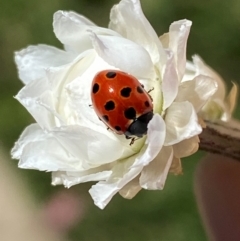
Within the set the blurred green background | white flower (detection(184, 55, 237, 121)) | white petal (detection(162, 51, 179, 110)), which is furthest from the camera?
the blurred green background

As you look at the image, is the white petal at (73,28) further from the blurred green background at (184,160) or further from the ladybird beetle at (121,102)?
the blurred green background at (184,160)

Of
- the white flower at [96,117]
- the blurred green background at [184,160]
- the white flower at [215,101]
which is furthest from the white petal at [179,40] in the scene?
the blurred green background at [184,160]

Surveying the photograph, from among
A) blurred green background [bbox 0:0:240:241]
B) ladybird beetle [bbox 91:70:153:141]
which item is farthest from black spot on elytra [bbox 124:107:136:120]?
blurred green background [bbox 0:0:240:241]

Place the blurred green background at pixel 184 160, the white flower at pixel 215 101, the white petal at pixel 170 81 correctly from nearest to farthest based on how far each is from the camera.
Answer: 1. the white petal at pixel 170 81
2. the white flower at pixel 215 101
3. the blurred green background at pixel 184 160

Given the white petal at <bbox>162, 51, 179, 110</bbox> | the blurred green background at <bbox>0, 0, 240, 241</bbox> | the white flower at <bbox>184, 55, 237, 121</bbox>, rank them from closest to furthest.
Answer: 1. the white petal at <bbox>162, 51, 179, 110</bbox>
2. the white flower at <bbox>184, 55, 237, 121</bbox>
3. the blurred green background at <bbox>0, 0, 240, 241</bbox>

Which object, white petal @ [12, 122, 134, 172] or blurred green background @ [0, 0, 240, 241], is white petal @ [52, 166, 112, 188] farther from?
blurred green background @ [0, 0, 240, 241]

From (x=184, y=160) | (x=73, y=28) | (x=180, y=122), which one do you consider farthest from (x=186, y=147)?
(x=184, y=160)
